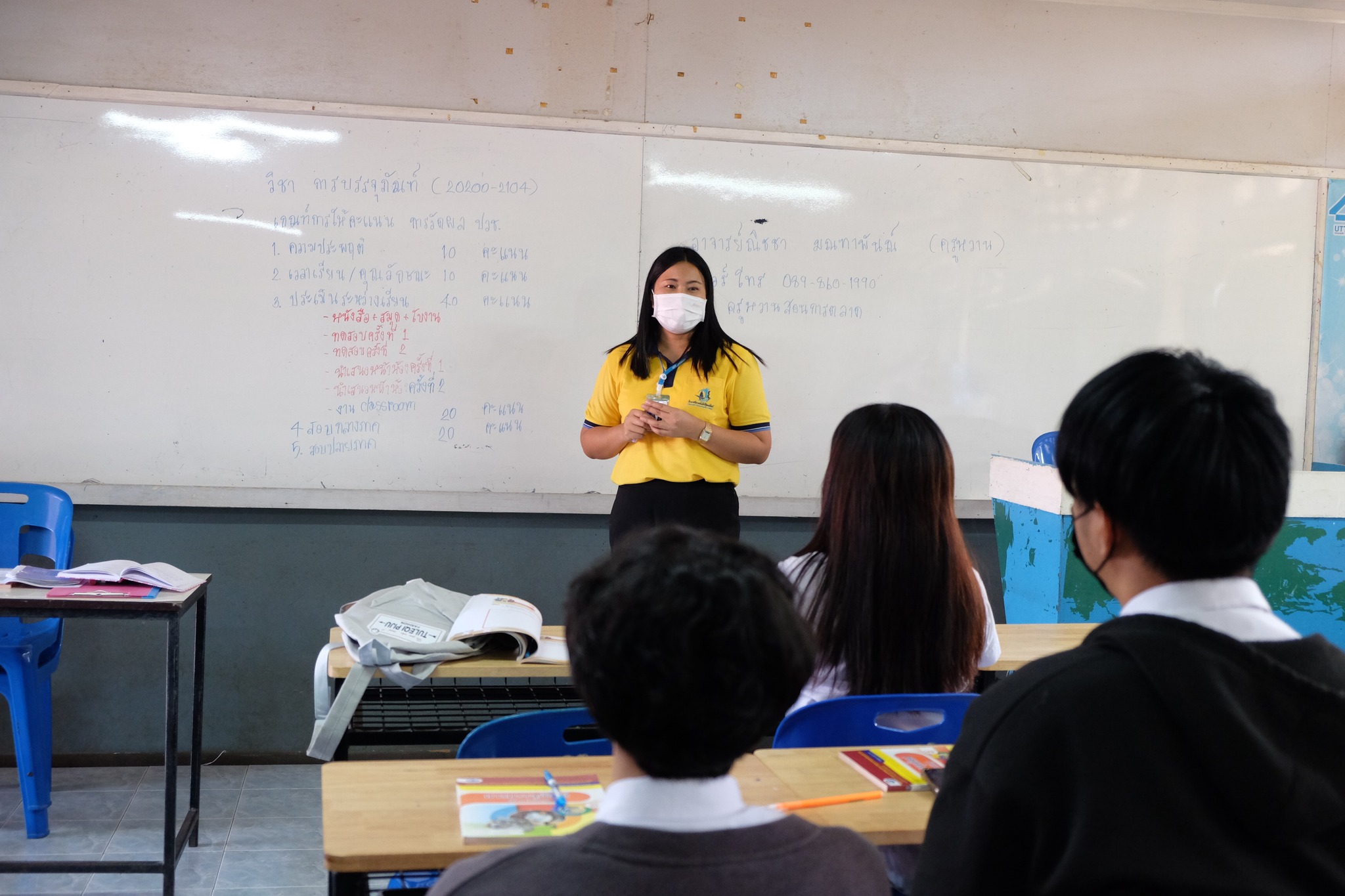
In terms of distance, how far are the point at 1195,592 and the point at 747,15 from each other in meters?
2.94

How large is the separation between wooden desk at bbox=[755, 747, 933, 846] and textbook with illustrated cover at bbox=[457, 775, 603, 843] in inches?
10.4

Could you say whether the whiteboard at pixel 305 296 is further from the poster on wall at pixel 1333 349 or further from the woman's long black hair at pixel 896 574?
the poster on wall at pixel 1333 349

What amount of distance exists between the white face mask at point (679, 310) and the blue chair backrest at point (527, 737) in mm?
1423

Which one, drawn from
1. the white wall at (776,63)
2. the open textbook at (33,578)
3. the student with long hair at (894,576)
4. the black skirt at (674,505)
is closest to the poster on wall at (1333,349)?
the white wall at (776,63)

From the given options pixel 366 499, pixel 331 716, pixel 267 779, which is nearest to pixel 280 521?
pixel 366 499

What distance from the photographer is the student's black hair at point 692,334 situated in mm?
2734

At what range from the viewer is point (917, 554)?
1580 millimetres

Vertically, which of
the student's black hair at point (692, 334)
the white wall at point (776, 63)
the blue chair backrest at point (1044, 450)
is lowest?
the blue chair backrest at point (1044, 450)

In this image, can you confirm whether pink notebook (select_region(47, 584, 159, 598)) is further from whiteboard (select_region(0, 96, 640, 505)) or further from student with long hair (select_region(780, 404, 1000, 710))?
student with long hair (select_region(780, 404, 1000, 710))

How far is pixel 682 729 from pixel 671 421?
6.24 ft

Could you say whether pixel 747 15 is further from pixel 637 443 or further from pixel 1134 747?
pixel 1134 747

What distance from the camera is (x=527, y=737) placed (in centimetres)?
148

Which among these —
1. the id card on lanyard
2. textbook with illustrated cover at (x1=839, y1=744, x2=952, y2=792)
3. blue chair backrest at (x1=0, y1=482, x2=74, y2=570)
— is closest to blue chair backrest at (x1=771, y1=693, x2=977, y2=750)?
textbook with illustrated cover at (x1=839, y1=744, x2=952, y2=792)

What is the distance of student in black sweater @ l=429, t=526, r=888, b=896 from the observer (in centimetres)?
69
